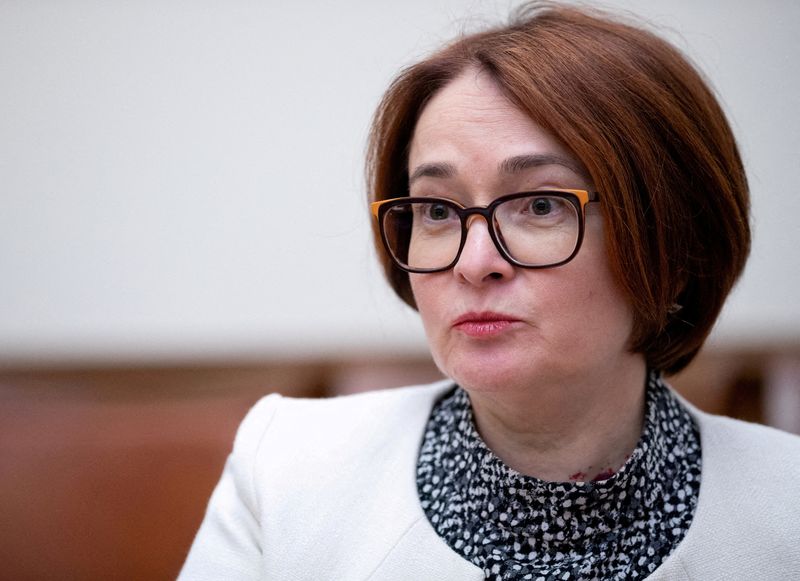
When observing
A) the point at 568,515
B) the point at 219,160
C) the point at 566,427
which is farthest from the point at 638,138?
the point at 219,160

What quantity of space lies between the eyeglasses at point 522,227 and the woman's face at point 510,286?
0.01m

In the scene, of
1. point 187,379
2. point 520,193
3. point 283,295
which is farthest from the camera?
point 283,295

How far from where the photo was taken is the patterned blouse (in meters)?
1.02

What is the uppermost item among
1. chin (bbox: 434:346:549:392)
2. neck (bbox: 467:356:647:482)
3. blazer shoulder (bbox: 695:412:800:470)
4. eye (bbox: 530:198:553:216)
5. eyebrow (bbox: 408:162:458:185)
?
A: eyebrow (bbox: 408:162:458:185)

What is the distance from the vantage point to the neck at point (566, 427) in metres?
1.05

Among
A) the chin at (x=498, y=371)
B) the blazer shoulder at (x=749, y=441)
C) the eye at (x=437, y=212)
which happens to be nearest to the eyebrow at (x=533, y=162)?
the eye at (x=437, y=212)

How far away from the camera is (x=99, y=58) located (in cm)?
213

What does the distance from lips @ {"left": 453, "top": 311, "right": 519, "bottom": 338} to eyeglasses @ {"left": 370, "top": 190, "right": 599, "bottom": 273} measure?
0.23ft

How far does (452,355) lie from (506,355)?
8 cm

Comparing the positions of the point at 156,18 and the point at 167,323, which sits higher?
the point at 156,18

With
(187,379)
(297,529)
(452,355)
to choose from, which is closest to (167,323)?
(187,379)

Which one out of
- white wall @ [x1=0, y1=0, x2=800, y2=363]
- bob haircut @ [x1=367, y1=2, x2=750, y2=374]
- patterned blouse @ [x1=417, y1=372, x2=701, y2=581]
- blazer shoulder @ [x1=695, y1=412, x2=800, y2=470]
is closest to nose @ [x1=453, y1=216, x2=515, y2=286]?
bob haircut @ [x1=367, y1=2, x2=750, y2=374]

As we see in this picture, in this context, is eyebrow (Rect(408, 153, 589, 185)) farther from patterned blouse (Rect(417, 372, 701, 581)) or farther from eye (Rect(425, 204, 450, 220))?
patterned blouse (Rect(417, 372, 701, 581))

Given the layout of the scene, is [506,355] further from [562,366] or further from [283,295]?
[283,295]
